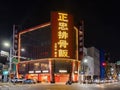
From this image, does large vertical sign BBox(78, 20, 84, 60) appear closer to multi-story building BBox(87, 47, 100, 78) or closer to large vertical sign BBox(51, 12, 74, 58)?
large vertical sign BBox(51, 12, 74, 58)

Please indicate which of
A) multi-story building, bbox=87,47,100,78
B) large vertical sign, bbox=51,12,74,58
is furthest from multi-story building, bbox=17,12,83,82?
multi-story building, bbox=87,47,100,78

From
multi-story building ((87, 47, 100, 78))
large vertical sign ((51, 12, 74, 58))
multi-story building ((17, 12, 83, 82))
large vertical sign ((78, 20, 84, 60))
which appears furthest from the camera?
multi-story building ((87, 47, 100, 78))

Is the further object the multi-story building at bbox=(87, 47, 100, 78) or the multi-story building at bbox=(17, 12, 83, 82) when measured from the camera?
the multi-story building at bbox=(87, 47, 100, 78)

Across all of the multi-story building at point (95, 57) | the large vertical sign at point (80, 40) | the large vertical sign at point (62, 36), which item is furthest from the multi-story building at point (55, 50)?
the multi-story building at point (95, 57)

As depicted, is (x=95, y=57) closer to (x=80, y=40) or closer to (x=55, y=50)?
(x=80, y=40)

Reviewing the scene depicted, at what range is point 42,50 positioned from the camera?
105 m

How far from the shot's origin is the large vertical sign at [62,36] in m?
101

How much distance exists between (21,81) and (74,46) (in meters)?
26.8

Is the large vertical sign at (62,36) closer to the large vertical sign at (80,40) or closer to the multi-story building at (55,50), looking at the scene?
the multi-story building at (55,50)

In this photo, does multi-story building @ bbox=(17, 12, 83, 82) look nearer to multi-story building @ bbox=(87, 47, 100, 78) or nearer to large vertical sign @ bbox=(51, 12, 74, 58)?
large vertical sign @ bbox=(51, 12, 74, 58)

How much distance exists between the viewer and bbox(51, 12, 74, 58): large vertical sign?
A: 10106 cm

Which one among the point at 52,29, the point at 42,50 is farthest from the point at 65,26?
the point at 42,50

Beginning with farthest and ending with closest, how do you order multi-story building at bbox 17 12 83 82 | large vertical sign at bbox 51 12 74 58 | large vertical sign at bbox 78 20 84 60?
1. large vertical sign at bbox 78 20 84 60
2. multi-story building at bbox 17 12 83 82
3. large vertical sign at bbox 51 12 74 58

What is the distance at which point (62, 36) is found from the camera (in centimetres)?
10156
